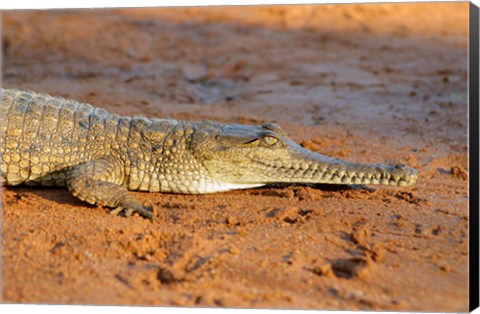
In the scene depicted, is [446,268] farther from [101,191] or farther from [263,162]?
[101,191]

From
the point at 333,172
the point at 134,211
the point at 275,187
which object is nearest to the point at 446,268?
the point at 333,172

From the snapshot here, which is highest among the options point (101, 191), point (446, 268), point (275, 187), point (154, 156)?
point (154, 156)

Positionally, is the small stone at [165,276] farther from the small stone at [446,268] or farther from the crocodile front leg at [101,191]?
the small stone at [446,268]

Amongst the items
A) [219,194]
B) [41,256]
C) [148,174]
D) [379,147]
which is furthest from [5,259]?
[379,147]

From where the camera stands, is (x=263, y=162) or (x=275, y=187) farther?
(x=275, y=187)

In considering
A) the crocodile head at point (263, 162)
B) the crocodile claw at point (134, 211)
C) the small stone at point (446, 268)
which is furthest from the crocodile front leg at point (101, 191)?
the small stone at point (446, 268)

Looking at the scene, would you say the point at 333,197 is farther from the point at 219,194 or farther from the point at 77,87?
the point at 77,87

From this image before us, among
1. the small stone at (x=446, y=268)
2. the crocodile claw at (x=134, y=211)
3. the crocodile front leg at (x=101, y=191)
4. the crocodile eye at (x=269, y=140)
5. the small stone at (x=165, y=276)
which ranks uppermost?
the crocodile eye at (x=269, y=140)

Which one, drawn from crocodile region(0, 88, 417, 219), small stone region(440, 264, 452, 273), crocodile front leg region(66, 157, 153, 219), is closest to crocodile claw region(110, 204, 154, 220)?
crocodile front leg region(66, 157, 153, 219)
